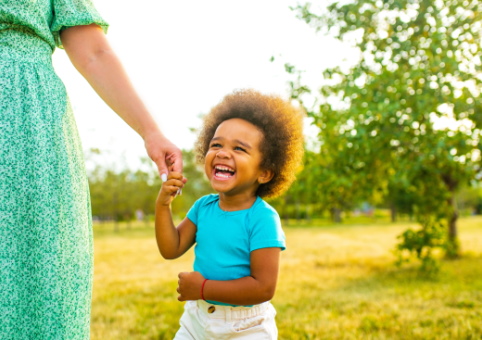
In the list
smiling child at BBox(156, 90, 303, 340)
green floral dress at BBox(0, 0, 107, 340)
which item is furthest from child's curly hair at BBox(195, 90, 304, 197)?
green floral dress at BBox(0, 0, 107, 340)

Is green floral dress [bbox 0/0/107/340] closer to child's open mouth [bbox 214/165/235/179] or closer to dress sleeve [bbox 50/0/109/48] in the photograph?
dress sleeve [bbox 50/0/109/48]

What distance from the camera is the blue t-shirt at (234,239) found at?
1.99 metres

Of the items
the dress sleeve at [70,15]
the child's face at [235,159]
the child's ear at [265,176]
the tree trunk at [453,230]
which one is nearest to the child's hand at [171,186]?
Result: the child's face at [235,159]

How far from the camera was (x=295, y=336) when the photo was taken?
4406mm

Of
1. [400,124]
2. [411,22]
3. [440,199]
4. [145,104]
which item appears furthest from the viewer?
[440,199]

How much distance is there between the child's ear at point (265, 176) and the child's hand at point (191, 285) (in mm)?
537

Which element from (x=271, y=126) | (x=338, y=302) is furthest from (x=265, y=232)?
(x=338, y=302)

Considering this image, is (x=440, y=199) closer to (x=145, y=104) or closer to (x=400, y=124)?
(x=400, y=124)

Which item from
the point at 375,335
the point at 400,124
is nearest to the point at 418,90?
the point at 400,124

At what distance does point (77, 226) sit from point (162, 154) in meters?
0.42

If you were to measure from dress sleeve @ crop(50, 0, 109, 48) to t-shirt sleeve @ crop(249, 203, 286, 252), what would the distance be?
1.04 metres

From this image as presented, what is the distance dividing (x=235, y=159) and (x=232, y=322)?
72 centimetres

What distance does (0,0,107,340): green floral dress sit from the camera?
141 centimetres

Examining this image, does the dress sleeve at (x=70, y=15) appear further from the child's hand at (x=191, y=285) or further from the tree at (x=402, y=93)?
the tree at (x=402, y=93)
